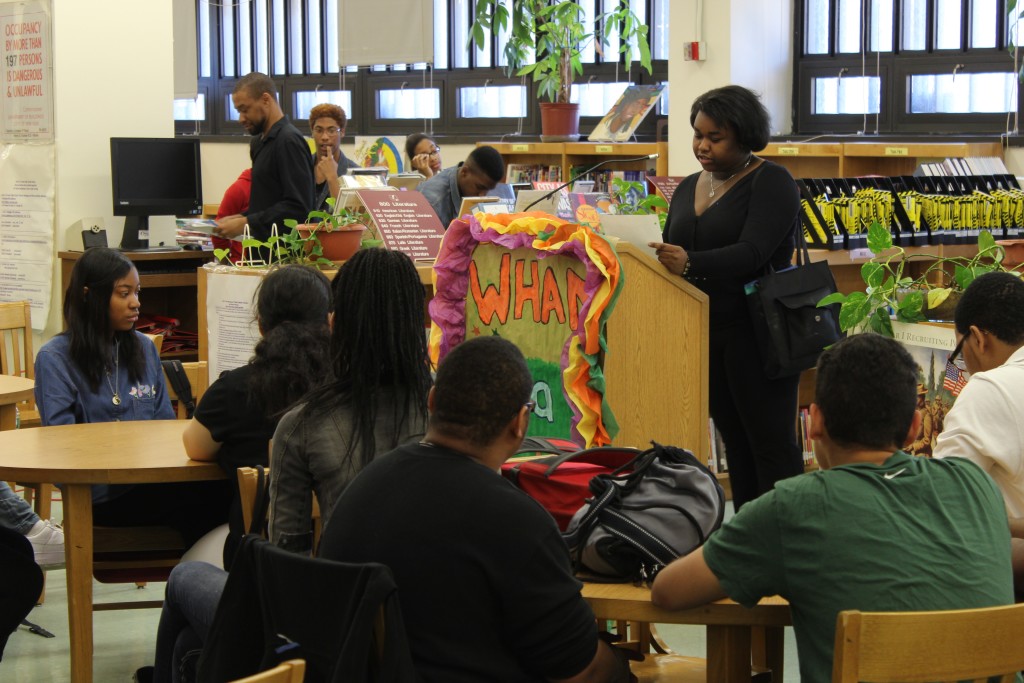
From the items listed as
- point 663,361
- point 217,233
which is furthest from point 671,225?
point 217,233

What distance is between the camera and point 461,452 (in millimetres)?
2053

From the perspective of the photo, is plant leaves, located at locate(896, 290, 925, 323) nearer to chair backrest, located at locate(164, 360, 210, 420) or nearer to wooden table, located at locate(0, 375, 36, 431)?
chair backrest, located at locate(164, 360, 210, 420)

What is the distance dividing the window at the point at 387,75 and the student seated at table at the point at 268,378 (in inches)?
263

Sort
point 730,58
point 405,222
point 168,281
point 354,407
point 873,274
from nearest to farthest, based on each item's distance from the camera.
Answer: point 354,407, point 873,274, point 405,222, point 168,281, point 730,58

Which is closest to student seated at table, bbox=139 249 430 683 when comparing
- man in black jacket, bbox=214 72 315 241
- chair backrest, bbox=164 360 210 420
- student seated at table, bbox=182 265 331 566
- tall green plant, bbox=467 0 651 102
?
student seated at table, bbox=182 265 331 566

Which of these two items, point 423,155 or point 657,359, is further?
point 423,155

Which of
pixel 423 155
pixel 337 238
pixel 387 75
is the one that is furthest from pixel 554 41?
pixel 337 238

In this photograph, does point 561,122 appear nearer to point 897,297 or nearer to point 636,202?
point 636,202

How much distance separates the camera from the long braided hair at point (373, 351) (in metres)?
2.52

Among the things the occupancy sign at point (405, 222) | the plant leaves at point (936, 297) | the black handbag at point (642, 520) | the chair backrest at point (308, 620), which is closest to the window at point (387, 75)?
the occupancy sign at point (405, 222)

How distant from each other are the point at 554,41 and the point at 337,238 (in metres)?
4.52

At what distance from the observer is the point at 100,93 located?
687cm

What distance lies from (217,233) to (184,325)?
4.57 feet

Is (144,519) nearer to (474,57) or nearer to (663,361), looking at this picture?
(663,361)
